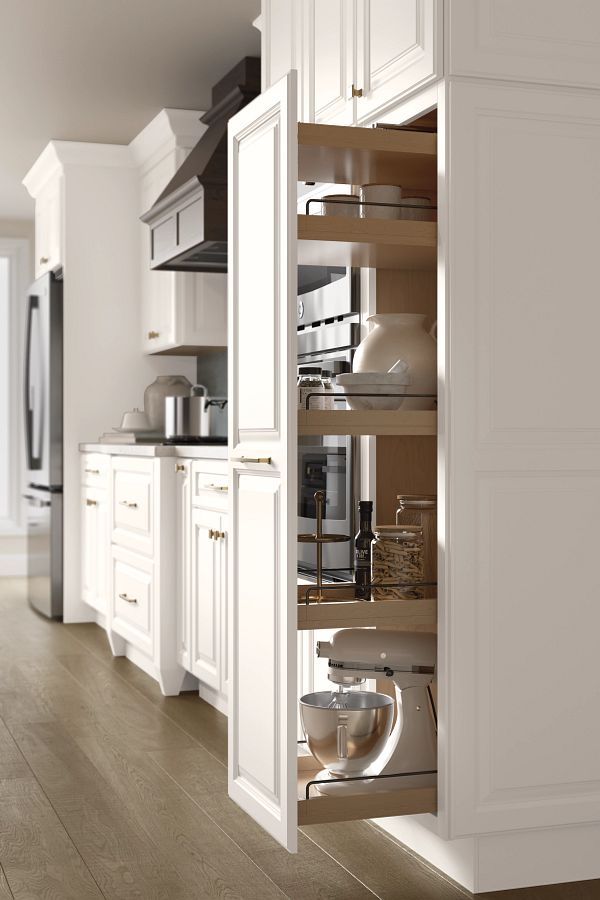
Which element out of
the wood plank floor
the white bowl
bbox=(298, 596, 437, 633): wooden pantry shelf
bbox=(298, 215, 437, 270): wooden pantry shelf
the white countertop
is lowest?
the wood plank floor

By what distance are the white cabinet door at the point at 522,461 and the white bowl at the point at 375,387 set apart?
0.36 ft

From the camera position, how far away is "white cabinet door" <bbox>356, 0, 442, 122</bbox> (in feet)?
7.82

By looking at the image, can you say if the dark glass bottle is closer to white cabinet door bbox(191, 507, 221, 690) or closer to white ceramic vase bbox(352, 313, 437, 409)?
white ceramic vase bbox(352, 313, 437, 409)

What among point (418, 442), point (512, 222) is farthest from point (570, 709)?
point (512, 222)

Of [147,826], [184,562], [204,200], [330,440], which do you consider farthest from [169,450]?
[147,826]

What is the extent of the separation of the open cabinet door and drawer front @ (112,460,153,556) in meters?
1.93

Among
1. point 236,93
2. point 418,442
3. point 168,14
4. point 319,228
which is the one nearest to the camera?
point 319,228

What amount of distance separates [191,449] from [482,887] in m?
2.14

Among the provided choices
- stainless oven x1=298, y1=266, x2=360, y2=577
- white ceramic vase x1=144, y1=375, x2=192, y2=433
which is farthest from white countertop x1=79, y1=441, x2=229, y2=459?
stainless oven x1=298, y1=266, x2=360, y2=577

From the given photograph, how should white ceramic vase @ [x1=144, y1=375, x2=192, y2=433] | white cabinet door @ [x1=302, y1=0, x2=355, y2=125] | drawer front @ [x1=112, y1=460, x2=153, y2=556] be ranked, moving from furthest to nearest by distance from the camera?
white ceramic vase @ [x1=144, y1=375, x2=192, y2=433], drawer front @ [x1=112, y1=460, x2=153, y2=556], white cabinet door @ [x1=302, y1=0, x2=355, y2=125]

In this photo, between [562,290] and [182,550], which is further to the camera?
[182,550]

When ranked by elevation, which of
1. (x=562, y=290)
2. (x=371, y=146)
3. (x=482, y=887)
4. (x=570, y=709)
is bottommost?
(x=482, y=887)

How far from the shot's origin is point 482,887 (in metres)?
2.42

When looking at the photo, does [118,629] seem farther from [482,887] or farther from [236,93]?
[482,887]
